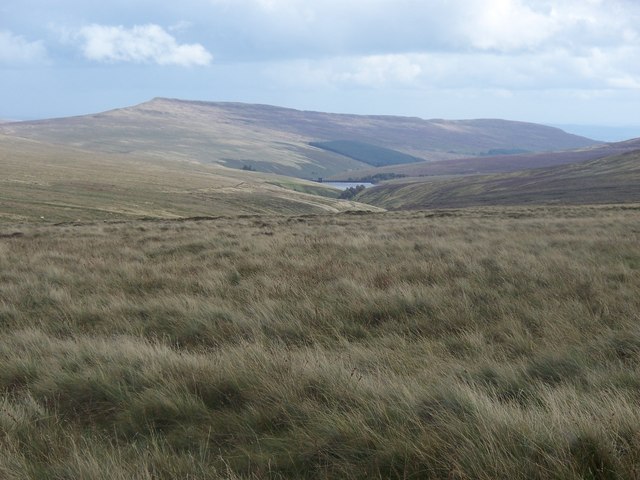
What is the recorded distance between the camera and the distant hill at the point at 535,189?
77.8m

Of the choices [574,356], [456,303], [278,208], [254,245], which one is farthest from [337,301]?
[278,208]

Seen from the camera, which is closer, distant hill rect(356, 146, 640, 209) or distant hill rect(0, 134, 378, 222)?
distant hill rect(0, 134, 378, 222)

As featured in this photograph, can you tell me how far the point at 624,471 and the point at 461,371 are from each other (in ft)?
5.97

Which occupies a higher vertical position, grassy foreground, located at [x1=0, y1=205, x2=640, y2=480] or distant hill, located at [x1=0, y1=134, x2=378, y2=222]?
grassy foreground, located at [x1=0, y1=205, x2=640, y2=480]

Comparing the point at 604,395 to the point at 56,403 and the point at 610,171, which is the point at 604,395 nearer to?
the point at 56,403

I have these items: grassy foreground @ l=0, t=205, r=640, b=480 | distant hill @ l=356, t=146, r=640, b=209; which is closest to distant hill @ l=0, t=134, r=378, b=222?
distant hill @ l=356, t=146, r=640, b=209

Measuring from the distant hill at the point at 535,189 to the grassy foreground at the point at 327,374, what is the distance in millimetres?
67561

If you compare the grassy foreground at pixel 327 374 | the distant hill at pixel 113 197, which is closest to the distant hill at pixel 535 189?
the distant hill at pixel 113 197

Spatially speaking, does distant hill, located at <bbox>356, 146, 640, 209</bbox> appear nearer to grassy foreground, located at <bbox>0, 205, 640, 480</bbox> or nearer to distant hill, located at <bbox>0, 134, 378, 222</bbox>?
distant hill, located at <bbox>0, 134, 378, 222</bbox>

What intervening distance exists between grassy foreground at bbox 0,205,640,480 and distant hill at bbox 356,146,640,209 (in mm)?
67561

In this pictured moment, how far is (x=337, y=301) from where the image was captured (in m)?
7.13

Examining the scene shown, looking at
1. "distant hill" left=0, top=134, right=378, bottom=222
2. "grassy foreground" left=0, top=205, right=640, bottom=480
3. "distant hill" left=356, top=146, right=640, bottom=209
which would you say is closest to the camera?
"grassy foreground" left=0, top=205, right=640, bottom=480

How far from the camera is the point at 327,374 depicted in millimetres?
4133

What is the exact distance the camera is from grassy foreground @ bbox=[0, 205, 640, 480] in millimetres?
2973
